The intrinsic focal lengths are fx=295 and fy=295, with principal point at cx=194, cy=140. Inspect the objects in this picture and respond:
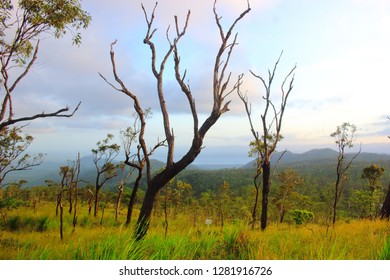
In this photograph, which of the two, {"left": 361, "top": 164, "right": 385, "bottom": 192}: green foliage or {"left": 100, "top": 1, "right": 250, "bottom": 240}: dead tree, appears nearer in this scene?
{"left": 100, "top": 1, "right": 250, "bottom": 240}: dead tree

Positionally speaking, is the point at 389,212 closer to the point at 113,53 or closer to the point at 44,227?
the point at 113,53

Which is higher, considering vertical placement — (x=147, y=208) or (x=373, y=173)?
(x=147, y=208)

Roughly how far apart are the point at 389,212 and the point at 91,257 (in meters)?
13.5

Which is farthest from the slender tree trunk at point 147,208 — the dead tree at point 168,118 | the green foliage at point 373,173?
the green foliage at point 373,173

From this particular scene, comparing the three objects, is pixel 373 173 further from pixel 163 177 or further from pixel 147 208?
pixel 147 208

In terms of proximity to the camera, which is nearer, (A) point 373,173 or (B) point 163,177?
(B) point 163,177

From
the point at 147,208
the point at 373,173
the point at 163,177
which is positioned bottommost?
the point at 373,173

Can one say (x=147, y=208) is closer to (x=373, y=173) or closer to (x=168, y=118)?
(x=168, y=118)

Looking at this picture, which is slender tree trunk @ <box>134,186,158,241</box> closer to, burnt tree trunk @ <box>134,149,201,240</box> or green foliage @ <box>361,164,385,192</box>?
burnt tree trunk @ <box>134,149,201,240</box>

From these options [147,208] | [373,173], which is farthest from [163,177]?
[373,173]

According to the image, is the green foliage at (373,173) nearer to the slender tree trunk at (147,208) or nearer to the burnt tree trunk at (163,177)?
the burnt tree trunk at (163,177)

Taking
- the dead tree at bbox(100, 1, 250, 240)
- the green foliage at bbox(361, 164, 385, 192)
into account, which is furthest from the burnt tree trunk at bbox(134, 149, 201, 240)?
the green foliage at bbox(361, 164, 385, 192)
